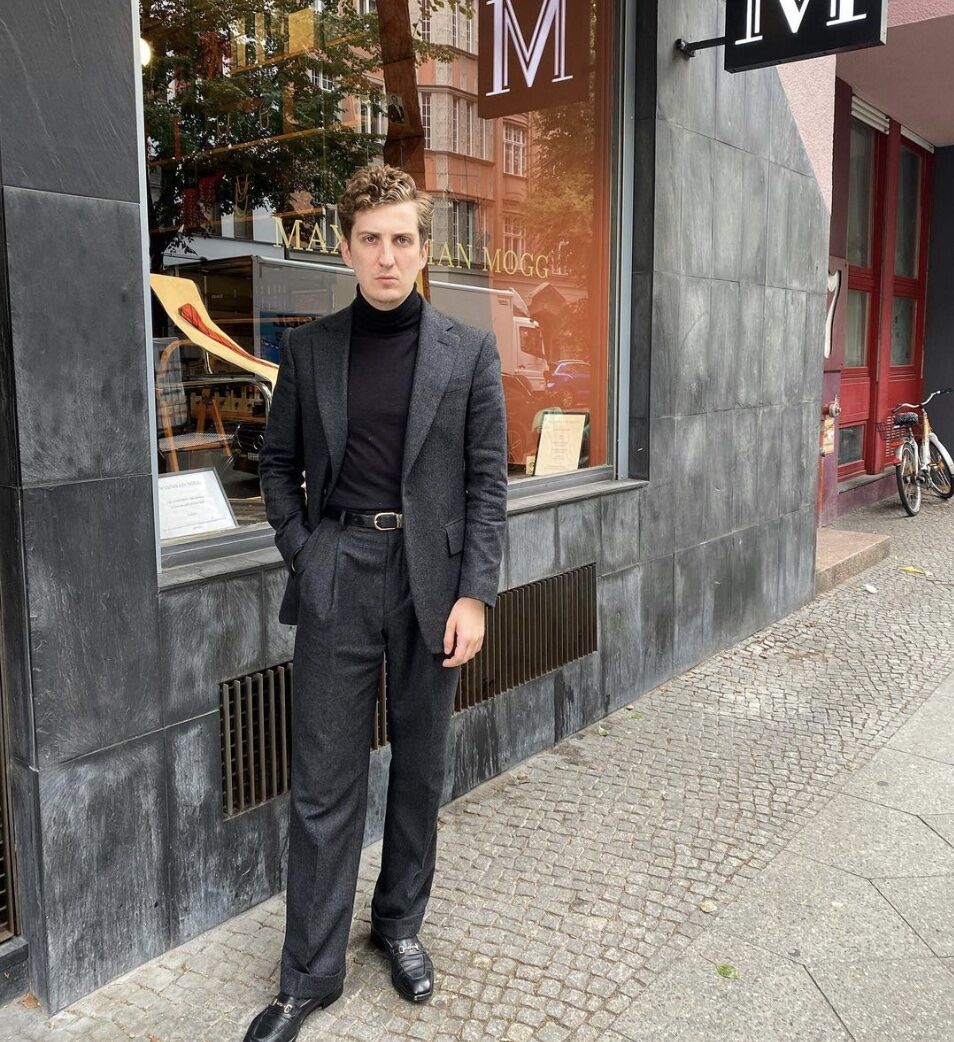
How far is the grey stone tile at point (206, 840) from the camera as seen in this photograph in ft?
10.1

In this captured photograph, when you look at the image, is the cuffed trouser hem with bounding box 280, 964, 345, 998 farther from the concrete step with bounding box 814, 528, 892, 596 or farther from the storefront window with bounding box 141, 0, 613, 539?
the concrete step with bounding box 814, 528, 892, 596

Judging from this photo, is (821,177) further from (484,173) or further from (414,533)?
(414,533)

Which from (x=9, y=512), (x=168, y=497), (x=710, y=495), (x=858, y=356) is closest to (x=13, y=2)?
(x=9, y=512)

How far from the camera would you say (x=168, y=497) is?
3.33 m

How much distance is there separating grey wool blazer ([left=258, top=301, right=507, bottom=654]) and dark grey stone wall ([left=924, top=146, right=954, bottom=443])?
12.0 meters

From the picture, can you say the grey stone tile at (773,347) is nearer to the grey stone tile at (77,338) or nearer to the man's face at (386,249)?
the man's face at (386,249)

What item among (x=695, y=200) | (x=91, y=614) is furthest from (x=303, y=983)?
(x=695, y=200)

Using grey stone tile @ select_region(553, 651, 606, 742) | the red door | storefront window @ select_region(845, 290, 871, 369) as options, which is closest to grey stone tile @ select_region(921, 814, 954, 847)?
grey stone tile @ select_region(553, 651, 606, 742)

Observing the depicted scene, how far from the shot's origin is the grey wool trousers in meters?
2.65

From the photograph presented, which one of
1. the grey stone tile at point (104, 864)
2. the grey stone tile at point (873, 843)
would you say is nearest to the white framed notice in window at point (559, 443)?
the grey stone tile at point (873, 843)

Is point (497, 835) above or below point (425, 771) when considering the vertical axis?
below

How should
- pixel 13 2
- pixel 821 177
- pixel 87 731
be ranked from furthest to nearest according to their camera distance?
pixel 821 177
pixel 87 731
pixel 13 2

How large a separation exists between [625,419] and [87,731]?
338cm

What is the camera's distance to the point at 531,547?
14.8ft
